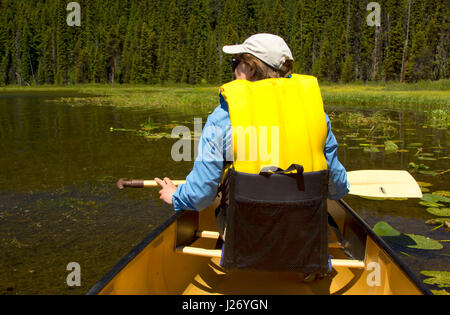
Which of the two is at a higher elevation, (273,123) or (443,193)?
(273,123)

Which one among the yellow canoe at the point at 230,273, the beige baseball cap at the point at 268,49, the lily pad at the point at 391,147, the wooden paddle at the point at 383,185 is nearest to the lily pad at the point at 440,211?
the wooden paddle at the point at 383,185

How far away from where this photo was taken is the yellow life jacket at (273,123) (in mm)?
2242

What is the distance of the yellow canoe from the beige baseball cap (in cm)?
122

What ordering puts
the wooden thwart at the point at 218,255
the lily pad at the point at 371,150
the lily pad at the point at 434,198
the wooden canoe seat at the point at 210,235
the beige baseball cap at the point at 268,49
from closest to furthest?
the beige baseball cap at the point at 268,49, the wooden thwart at the point at 218,255, the wooden canoe seat at the point at 210,235, the lily pad at the point at 434,198, the lily pad at the point at 371,150

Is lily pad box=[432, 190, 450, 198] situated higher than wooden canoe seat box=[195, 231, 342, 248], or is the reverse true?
wooden canoe seat box=[195, 231, 342, 248]

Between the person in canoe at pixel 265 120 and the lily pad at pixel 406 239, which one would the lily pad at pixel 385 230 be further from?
the person in canoe at pixel 265 120

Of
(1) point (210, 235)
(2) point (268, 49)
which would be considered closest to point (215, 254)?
(1) point (210, 235)

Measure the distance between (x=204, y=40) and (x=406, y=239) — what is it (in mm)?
66039

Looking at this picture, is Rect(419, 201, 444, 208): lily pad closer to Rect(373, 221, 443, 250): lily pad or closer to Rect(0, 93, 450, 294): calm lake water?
Rect(0, 93, 450, 294): calm lake water

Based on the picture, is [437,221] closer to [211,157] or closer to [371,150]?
[211,157]

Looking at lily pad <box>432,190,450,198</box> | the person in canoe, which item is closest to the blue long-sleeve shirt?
the person in canoe

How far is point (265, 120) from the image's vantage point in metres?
2.26

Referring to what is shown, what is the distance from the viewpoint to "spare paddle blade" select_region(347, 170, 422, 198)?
399 cm

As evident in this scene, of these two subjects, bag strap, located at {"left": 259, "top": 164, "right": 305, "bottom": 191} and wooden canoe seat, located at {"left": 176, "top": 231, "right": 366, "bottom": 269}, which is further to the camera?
wooden canoe seat, located at {"left": 176, "top": 231, "right": 366, "bottom": 269}
